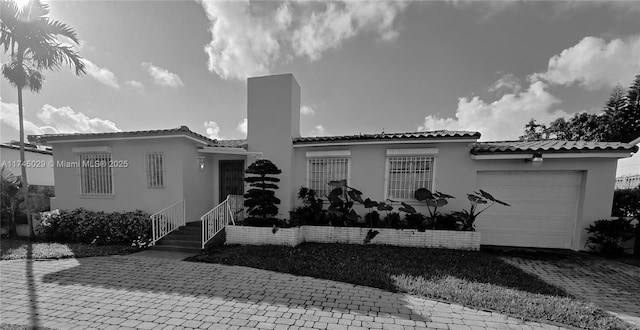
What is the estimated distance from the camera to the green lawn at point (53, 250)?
6465 millimetres

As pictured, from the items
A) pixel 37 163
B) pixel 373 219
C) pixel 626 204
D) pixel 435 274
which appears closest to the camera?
pixel 435 274

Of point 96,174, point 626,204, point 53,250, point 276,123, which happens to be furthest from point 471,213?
point 96,174

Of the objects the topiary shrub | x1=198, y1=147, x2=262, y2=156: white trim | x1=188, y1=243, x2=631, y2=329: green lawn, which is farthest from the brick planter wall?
x1=198, y1=147, x2=262, y2=156: white trim

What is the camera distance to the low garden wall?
6.97 metres

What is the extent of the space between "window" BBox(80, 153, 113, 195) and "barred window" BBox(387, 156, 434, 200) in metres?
11.2

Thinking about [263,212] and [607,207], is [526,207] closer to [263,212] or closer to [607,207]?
[607,207]

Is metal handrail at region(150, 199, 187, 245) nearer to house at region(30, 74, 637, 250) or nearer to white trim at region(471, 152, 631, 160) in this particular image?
house at region(30, 74, 637, 250)

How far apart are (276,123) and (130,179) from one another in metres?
6.15

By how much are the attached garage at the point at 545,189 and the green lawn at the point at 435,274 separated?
2.18m

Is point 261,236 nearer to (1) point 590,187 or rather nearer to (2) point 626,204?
(1) point 590,187

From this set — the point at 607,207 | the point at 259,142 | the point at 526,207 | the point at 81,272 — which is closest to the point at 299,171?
the point at 259,142

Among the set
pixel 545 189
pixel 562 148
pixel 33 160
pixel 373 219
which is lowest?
pixel 373 219

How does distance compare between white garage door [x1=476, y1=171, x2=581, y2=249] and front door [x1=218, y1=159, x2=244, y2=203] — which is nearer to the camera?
white garage door [x1=476, y1=171, x2=581, y2=249]

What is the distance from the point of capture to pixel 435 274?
201 inches
